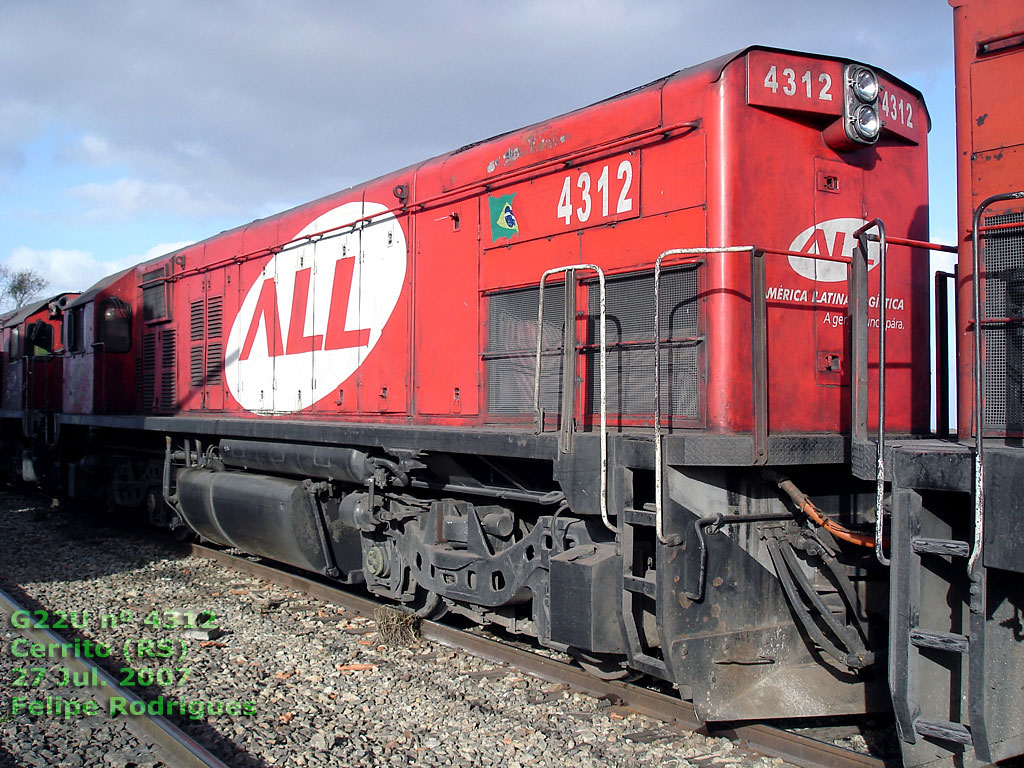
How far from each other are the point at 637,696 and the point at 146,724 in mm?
2634

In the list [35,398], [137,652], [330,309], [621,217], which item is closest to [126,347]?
[35,398]

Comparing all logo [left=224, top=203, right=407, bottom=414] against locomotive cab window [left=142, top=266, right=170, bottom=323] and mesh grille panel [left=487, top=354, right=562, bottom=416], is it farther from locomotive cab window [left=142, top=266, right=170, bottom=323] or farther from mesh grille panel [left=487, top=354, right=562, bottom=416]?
locomotive cab window [left=142, top=266, right=170, bottom=323]

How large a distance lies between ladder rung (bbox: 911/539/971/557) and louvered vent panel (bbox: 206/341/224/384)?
749 cm

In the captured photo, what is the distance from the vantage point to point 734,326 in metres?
4.44

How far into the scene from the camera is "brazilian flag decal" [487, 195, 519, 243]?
5699mm

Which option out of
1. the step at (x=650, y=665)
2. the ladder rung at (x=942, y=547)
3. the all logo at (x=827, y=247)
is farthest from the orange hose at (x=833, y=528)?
the all logo at (x=827, y=247)

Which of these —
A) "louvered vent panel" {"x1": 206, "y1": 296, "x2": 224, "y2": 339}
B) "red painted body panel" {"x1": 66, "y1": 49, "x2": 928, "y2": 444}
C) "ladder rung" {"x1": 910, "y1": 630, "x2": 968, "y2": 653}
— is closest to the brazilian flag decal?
"red painted body panel" {"x1": 66, "y1": 49, "x2": 928, "y2": 444}

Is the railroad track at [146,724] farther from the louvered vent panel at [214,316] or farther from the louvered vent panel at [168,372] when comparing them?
the louvered vent panel at [168,372]

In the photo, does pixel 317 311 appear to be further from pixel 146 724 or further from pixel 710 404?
pixel 710 404

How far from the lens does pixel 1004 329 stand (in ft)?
12.1

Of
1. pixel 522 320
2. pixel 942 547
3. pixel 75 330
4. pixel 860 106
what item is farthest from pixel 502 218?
pixel 75 330

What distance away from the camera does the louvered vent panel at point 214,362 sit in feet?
30.1

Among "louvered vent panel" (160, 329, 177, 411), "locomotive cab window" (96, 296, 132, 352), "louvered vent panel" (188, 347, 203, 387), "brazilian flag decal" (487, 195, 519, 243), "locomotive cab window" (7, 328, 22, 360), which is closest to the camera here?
"brazilian flag decal" (487, 195, 519, 243)

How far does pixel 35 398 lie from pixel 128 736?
35.5ft
